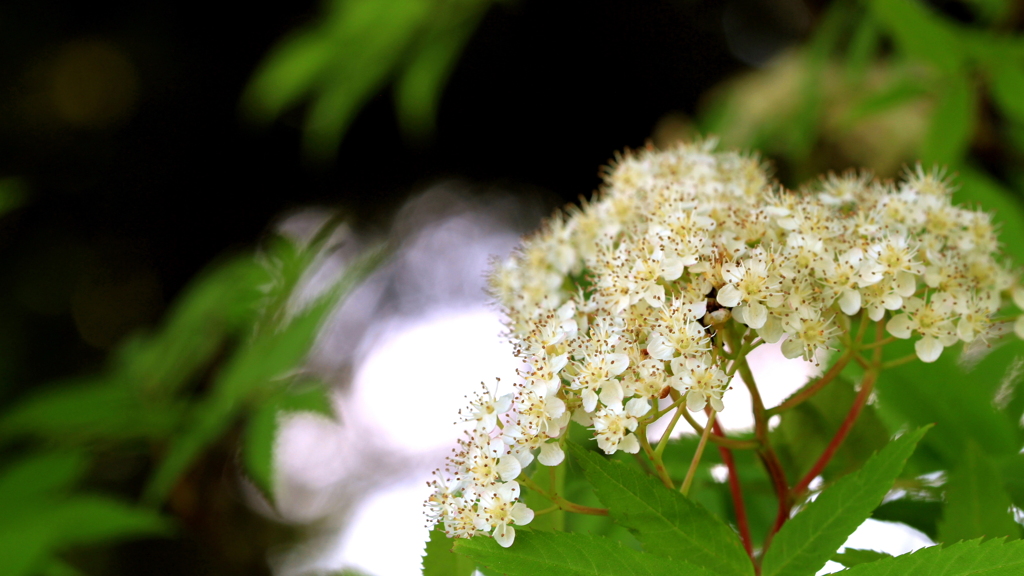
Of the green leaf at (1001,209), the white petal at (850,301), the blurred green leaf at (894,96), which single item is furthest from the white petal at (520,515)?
the blurred green leaf at (894,96)

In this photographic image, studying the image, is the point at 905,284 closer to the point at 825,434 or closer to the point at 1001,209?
the point at 825,434

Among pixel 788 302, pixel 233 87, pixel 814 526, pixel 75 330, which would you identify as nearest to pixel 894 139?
pixel 788 302

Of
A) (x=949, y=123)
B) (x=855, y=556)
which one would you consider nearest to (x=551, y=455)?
(x=855, y=556)

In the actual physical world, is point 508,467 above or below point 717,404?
below

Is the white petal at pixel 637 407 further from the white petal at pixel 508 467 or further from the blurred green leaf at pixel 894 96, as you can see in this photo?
the blurred green leaf at pixel 894 96

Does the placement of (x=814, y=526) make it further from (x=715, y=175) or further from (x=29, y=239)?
(x=29, y=239)

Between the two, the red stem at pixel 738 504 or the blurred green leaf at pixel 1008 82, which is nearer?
the red stem at pixel 738 504

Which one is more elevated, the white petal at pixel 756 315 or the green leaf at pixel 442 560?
the white petal at pixel 756 315
